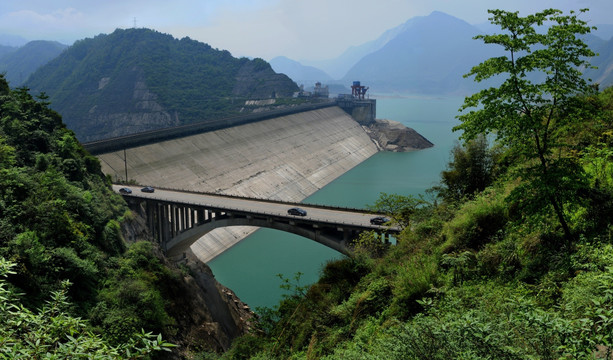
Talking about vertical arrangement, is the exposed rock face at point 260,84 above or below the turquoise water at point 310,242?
above

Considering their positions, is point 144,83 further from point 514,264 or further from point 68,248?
point 514,264

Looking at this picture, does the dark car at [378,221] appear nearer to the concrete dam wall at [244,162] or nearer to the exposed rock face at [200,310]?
the exposed rock face at [200,310]

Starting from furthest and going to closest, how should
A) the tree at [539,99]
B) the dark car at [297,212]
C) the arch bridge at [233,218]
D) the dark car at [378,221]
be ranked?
1. the dark car at [297,212]
2. the arch bridge at [233,218]
3. the dark car at [378,221]
4. the tree at [539,99]

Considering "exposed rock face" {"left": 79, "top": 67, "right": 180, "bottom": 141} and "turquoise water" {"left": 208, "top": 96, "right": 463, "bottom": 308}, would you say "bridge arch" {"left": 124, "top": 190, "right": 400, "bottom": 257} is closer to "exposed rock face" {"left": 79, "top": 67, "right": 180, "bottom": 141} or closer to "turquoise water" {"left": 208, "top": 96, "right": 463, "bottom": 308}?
"turquoise water" {"left": 208, "top": 96, "right": 463, "bottom": 308}

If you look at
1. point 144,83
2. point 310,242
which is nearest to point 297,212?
point 310,242

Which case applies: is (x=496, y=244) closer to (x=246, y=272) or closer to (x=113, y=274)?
(x=113, y=274)

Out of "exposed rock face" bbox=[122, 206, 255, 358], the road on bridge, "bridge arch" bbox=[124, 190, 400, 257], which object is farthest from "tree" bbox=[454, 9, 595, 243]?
"bridge arch" bbox=[124, 190, 400, 257]

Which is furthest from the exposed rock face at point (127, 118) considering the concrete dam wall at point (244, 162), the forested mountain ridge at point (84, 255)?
the forested mountain ridge at point (84, 255)
